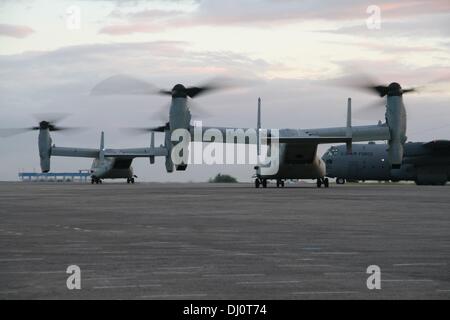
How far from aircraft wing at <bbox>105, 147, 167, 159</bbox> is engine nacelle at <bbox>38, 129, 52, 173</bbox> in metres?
8.35

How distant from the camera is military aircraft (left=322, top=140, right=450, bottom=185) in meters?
100

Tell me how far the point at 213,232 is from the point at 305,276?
9.27 metres

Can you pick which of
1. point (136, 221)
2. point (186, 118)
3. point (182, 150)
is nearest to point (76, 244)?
point (136, 221)

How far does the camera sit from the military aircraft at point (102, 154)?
114062 mm

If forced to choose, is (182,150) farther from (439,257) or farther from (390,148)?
(439,257)

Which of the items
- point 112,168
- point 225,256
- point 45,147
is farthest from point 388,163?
point 225,256

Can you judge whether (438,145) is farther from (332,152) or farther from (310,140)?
(310,140)

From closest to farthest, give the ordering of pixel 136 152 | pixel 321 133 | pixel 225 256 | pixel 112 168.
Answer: pixel 225 256
pixel 321 133
pixel 112 168
pixel 136 152

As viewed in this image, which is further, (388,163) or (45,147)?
(45,147)

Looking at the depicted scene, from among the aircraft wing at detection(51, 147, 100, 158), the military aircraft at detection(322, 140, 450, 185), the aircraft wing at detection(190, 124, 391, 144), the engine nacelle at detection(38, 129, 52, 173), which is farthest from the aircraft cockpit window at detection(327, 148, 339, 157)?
the aircraft wing at detection(51, 147, 100, 158)

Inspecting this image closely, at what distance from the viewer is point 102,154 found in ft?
397

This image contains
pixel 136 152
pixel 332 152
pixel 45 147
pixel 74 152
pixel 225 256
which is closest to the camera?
pixel 225 256

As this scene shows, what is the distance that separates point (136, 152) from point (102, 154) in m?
5.04

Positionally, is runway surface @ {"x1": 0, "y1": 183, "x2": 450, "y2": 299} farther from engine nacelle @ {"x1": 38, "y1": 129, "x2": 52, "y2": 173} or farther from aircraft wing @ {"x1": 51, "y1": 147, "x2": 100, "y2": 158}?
aircraft wing @ {"x1": 51, "y1": 147, "x2": 100, "y2": 158}
